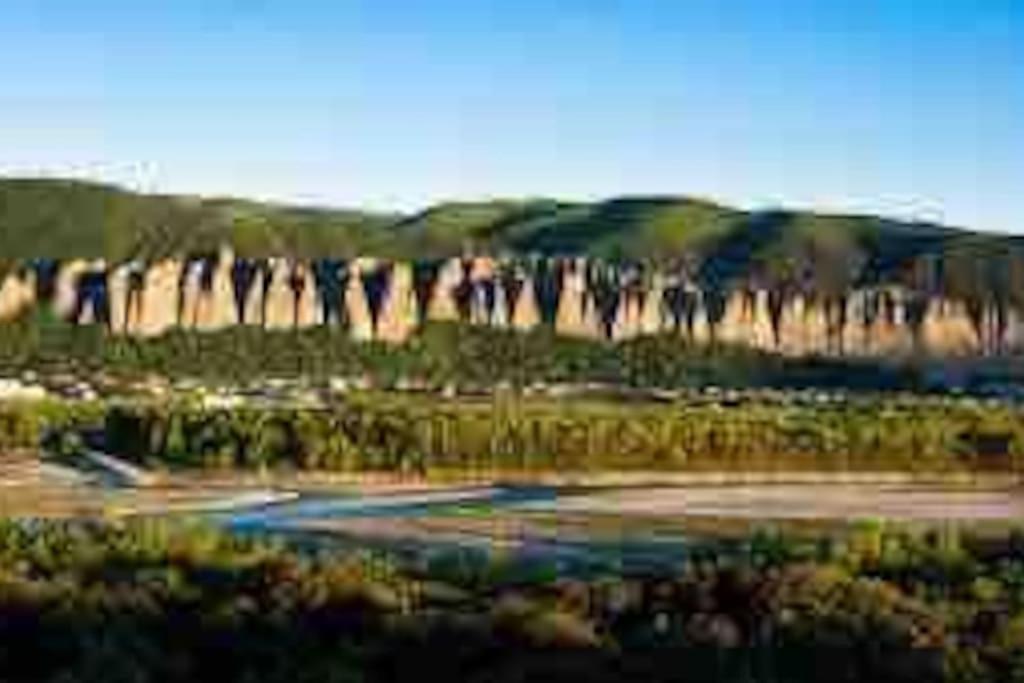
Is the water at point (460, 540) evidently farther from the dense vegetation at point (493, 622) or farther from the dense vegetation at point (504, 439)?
the dense vegetation at point (504, 439)

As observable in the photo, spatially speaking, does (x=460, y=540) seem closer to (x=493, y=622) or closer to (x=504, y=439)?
(x=493, y=622)

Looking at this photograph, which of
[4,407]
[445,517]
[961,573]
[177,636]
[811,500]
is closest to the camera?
[177,636]

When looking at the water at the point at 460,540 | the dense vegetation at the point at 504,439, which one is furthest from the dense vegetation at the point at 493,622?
the dense vegetation at the point at 504,439

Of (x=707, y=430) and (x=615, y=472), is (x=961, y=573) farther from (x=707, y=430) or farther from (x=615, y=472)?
(x=707, y=430)

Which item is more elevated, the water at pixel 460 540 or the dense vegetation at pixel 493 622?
the dense vegetation at pixel 493 622

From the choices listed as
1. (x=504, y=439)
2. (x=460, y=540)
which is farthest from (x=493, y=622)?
(x=504, y=439)

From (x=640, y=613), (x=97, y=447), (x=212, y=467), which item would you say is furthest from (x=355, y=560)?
(x=97, y=447)

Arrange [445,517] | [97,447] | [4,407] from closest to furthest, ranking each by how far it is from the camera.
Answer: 1. [445,517]
2. [97,447]
3. [4,407]

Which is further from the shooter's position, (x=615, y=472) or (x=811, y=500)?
(x=615, y=472)

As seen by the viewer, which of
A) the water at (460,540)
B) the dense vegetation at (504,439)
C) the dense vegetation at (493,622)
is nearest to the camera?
the dense vegetation at (493,622)
